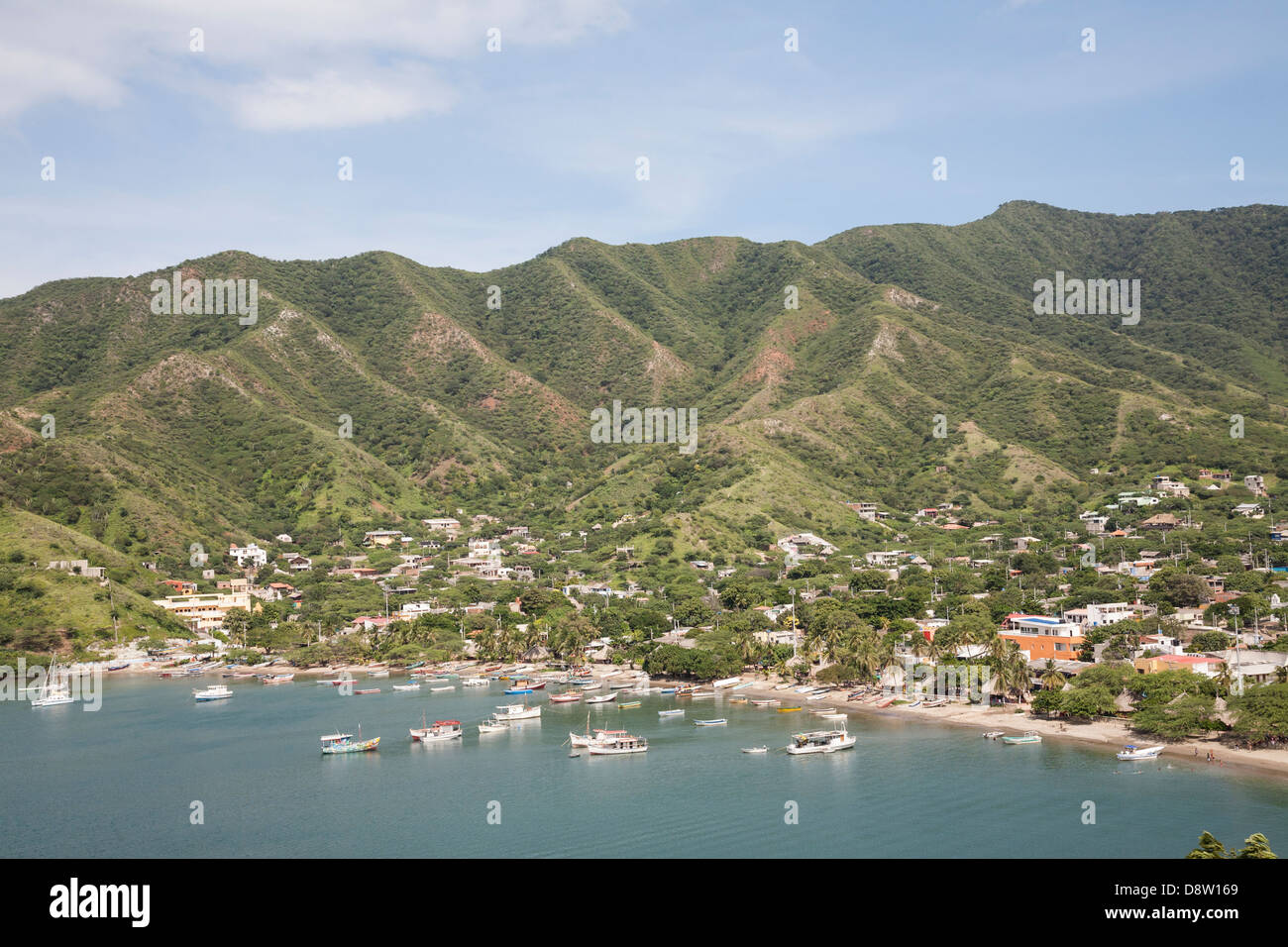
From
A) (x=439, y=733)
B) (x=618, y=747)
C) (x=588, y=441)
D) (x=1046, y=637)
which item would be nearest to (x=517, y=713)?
(x=439, y=733)

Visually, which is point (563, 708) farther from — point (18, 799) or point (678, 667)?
point (18, 799)

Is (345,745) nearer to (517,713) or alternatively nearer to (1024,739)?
(517,713)

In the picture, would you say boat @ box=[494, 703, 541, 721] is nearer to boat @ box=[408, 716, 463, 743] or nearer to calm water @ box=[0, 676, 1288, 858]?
calm water @ box=[0, 676, 1288, 858]

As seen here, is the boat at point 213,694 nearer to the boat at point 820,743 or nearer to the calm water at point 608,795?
the calm water at point 608,795

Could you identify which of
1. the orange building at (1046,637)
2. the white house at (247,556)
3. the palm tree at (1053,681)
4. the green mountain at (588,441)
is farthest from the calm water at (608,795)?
the white house at (247,556)
